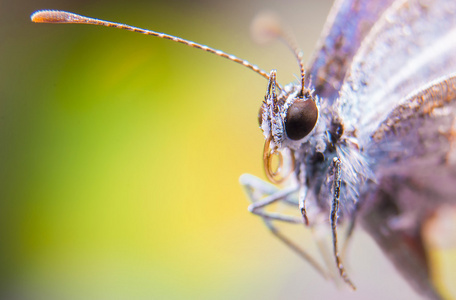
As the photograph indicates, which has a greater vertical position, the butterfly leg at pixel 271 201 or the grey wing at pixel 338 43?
the grey wing at pixel 338 43

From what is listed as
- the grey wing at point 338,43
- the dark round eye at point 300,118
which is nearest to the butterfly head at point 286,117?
the dark round eye at point 300,118

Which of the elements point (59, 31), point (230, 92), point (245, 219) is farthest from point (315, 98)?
point (59, 31)

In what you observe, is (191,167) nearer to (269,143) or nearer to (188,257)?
(188,257)

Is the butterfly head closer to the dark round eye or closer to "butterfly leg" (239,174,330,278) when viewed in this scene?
the dark round eye

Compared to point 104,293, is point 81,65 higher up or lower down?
higher up

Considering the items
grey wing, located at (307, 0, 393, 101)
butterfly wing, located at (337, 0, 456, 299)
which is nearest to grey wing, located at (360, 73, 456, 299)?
butterfly wing, located at (337, 0, 456, 299)

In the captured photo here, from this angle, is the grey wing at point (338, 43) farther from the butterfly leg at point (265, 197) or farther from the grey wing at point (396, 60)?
the butterfly leg at point (265, 197)
